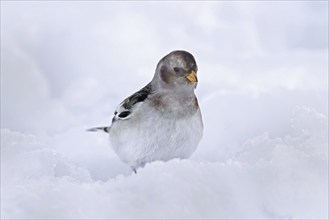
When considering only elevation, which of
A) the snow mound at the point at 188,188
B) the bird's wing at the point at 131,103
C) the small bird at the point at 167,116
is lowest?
the snow mound at the point at 188,188

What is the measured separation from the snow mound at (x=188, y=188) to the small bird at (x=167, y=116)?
34 centimetres

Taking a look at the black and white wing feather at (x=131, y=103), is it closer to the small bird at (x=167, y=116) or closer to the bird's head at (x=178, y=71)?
the small bird at (x=167, y=116)

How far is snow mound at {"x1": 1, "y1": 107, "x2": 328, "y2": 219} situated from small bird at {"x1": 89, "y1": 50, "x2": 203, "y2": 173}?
0.34 metres

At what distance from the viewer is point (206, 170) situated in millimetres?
3693

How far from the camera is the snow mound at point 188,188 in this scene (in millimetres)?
3439

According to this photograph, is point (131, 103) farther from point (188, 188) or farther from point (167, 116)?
point (188, 188)

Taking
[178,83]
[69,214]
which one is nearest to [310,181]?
[178,83]

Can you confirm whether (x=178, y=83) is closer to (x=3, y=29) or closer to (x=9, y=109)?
(x=9, y=109)

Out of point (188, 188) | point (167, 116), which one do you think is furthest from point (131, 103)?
point (188, 188)

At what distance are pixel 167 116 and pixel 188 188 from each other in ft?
2.34

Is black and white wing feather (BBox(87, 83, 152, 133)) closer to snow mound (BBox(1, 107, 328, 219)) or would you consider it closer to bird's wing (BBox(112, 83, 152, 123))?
bird's wing (BBox(112, 83, 152, 123))

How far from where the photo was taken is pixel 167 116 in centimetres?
419

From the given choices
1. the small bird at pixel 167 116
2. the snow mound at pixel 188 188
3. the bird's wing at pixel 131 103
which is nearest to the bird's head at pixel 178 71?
the small bird at pixel 167 116

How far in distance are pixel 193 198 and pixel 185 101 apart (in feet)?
2.75
